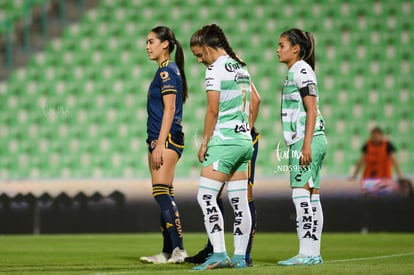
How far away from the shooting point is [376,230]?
11.5 metres

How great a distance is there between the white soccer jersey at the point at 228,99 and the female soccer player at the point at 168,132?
0.78 m

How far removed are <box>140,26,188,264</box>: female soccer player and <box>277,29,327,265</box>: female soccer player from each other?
0.81 m

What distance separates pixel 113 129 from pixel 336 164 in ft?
11.7

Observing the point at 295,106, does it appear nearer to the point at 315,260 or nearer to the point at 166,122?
the point at 166,122

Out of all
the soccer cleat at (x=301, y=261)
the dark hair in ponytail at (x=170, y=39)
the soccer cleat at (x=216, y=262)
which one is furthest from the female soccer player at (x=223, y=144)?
the dark hair in ponytail at (x=170, y=39)

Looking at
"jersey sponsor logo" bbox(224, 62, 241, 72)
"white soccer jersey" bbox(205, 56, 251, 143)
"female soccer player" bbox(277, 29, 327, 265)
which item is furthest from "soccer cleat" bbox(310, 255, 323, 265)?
"jersey sponsor logo" bbox(224, 62, 241, 72)

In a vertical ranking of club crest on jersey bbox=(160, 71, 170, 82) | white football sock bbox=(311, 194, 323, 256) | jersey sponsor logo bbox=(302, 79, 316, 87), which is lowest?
white football sock bbox=(311, 194, 323, 256)

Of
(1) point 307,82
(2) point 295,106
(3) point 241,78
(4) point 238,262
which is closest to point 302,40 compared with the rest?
(1) point 307,82

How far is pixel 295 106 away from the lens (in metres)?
6.07

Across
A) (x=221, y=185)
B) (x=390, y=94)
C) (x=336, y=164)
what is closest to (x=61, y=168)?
(x=336, y=164)

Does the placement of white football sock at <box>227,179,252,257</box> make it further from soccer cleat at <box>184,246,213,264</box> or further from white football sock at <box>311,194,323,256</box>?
soccer cleat at <box>184,246,213,264</box>

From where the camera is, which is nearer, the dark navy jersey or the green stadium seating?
the dark navy jersey

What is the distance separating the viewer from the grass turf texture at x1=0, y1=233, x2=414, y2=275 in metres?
5.75

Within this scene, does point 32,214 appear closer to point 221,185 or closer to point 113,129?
point 113,129
